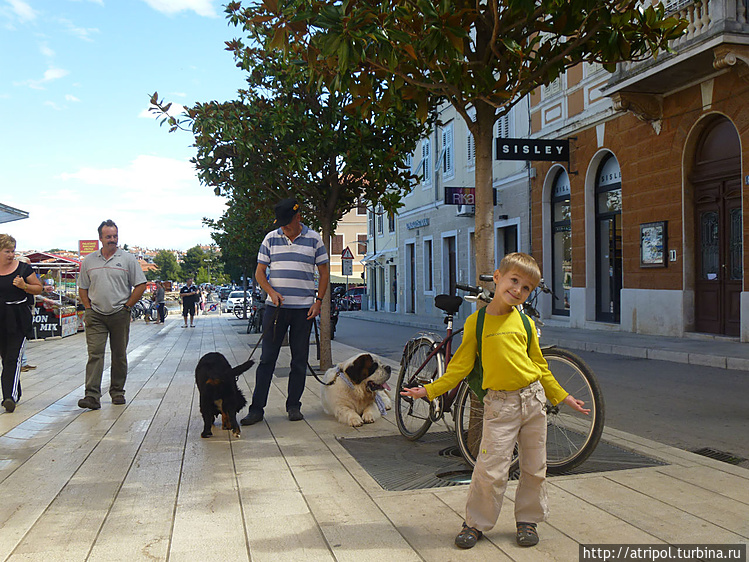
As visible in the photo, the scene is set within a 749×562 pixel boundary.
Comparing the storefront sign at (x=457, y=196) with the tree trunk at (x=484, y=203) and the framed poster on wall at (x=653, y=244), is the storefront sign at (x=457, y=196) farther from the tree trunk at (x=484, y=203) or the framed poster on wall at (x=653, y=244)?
the tree trunk at (x=484, y=203)

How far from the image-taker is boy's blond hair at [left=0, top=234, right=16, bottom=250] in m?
6.90

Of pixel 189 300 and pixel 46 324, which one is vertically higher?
pixel 189 300

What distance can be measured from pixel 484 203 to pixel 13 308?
16.2 ft

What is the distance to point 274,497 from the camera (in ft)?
12.4

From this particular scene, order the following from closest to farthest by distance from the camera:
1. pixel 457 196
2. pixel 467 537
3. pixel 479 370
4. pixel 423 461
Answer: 1. pixel 467 537
2. pixel 479 370
3. pixel 423 461
4. pixel 457 196

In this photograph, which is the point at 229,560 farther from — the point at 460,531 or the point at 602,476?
the point at 602,476

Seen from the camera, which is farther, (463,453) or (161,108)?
(161,108)

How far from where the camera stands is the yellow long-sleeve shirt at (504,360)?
3066 mm

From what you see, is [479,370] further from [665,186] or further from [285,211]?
[665,186]

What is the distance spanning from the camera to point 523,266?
9.93ft

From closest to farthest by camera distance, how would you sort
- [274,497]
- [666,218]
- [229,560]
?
[229,560]
[274,497]
[666,218]

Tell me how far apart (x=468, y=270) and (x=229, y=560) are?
23.5m

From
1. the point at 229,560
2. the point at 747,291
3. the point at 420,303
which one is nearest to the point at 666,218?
the point at 747,291

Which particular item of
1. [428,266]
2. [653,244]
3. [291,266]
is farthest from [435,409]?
[428,266]
